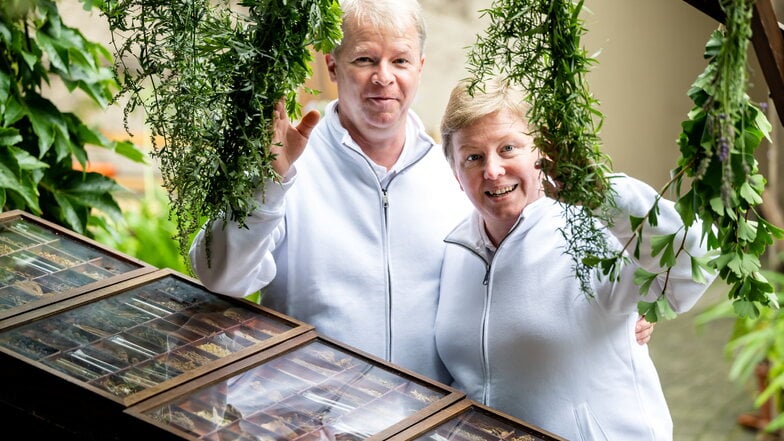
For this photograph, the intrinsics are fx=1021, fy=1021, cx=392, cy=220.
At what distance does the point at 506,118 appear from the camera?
1980mm

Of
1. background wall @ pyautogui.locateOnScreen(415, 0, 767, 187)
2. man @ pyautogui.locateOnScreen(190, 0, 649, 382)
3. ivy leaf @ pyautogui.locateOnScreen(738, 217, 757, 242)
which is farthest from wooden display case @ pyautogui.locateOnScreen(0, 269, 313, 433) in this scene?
background wall @ pyautogui.locateOnScreen(415, 0, 767, 187)

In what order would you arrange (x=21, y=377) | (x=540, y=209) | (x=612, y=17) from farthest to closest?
(x=612, y=17) < (x=540, y=209) < (x=21, y=377)

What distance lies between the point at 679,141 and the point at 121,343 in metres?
1.01

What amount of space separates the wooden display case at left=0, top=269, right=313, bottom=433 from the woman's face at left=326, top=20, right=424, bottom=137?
0.51 meters

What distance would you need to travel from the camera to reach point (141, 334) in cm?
184

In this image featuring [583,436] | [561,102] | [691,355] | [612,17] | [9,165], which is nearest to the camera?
[561,102]

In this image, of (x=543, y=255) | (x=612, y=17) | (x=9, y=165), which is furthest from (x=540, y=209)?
(x=612, y=17)

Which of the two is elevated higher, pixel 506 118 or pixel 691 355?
pixel 506 118

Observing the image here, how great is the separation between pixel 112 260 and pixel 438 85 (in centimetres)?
402

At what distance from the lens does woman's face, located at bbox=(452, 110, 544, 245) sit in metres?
1.98

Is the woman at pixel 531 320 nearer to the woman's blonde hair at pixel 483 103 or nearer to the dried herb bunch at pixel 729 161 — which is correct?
the woman's blonde hair at pixel 483 103

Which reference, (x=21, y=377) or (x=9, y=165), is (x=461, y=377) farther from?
(x=9, y=165)

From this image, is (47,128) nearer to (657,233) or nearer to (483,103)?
(483,103)

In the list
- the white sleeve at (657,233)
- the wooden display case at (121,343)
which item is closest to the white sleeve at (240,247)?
the wooden display case at (121,343)
